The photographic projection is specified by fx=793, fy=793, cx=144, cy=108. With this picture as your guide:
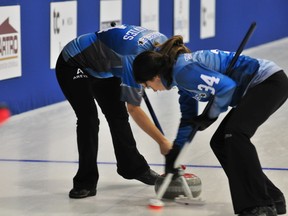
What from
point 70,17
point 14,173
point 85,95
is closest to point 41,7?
point 70,17

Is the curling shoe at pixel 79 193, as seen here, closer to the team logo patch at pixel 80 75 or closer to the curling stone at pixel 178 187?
the curling stone at pixel 178 187

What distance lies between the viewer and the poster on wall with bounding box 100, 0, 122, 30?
10.2 meters

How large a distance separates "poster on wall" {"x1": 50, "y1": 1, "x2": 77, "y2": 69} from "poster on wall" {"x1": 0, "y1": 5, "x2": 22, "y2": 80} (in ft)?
2.21

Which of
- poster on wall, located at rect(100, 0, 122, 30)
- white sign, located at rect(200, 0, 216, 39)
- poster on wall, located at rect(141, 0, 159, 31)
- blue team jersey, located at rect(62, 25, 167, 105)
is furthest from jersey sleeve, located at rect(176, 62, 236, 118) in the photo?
white sign, located at rect(200, 0, 216, 39)

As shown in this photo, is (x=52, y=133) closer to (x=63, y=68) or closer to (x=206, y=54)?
(x=63, y=68)

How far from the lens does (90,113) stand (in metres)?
5.08

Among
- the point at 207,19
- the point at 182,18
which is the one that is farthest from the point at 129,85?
the point at 207,19

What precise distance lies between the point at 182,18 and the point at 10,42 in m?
4.81

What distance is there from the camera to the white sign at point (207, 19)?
1341cm

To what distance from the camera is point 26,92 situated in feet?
28.9

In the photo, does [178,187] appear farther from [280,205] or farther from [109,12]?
[109,12]

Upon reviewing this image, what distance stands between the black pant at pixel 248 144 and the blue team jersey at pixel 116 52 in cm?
64

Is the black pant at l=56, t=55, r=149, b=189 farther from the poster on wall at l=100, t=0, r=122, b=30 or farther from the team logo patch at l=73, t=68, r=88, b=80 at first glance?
the poster on wall at l=100, t=0, r=122, b=30

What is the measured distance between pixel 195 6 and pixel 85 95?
8.35 meters
